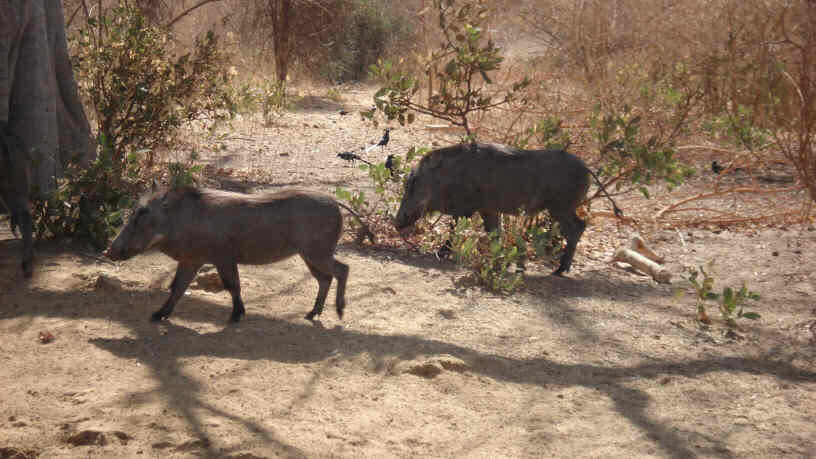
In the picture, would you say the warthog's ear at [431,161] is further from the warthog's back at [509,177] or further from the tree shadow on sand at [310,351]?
the tree shadow on sand at [310,351]

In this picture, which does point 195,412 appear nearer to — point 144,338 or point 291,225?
point 144,338

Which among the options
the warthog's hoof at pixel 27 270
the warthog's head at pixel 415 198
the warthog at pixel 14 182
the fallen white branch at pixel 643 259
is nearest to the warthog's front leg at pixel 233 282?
the warthog's hoof at pixel 27 270

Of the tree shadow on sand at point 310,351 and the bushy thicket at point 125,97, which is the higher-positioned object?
the bushy thicket at point 125,97

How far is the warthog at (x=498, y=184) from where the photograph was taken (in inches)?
223

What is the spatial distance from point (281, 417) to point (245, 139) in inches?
273

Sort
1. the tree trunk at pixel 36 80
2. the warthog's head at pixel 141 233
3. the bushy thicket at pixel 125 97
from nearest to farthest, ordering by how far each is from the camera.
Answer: the warthog's head at pixel 141 233 → the tree trunk at pixel 36 80 → the bushy thicket at pixel 125 97

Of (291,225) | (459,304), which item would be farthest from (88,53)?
(459,304)

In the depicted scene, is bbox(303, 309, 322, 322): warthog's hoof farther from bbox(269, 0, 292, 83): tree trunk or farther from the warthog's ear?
bbox(269, 0, 292, 83): tree trunk

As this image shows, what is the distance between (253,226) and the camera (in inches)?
160

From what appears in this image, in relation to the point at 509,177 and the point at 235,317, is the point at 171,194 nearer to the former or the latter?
the point at 235,317

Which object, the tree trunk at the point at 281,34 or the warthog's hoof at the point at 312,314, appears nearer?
the warthog's hoof at the point at 312,314

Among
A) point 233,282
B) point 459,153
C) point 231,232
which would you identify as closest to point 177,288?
point 233,282

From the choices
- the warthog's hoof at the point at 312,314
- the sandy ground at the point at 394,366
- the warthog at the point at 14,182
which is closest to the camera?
the sandy ground at the point at 394,366

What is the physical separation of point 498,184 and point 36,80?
10.9 feet
